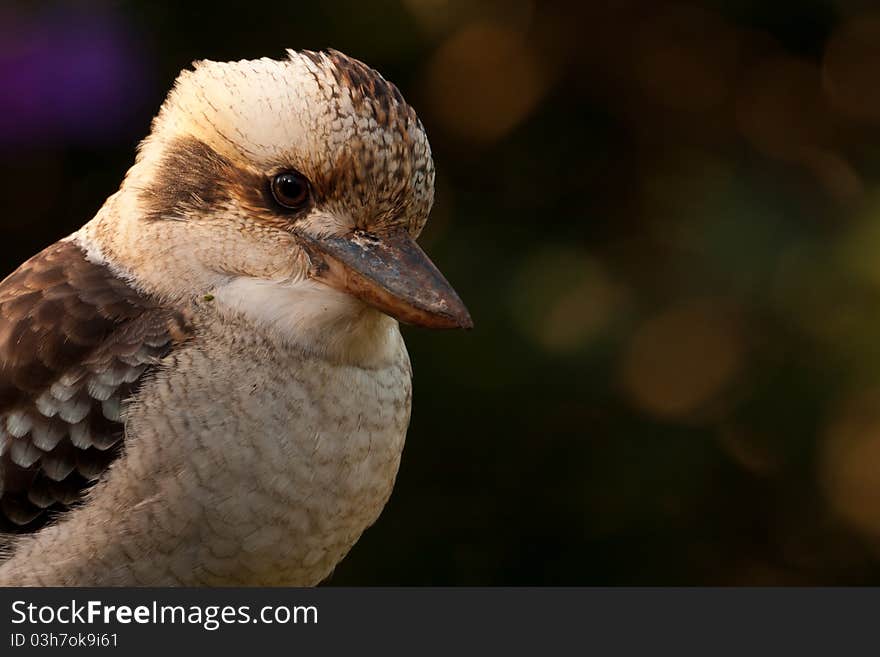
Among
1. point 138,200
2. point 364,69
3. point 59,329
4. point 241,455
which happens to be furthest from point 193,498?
point 364,69

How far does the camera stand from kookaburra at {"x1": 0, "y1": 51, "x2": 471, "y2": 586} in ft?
4.99

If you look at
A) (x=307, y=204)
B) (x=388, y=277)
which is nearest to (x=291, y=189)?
(x=307, y=204)

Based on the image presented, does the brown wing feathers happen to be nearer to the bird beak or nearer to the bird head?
the bird head

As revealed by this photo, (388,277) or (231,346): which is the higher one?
(388,277)

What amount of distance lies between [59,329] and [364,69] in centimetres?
51

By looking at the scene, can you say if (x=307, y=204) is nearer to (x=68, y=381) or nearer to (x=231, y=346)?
(x=231, y=346)

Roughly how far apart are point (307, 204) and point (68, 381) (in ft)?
1.24

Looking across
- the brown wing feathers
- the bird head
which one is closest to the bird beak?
the bird head

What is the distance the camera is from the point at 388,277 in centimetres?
153

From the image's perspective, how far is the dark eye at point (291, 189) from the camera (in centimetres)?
154

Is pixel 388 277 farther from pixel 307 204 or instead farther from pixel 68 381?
pixel 68 381

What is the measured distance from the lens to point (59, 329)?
1611 millimetres

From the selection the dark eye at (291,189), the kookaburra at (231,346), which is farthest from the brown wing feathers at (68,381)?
the dark eye at (291,189)

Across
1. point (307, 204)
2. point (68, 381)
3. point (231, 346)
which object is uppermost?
point (307, 204)
